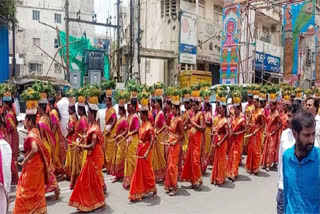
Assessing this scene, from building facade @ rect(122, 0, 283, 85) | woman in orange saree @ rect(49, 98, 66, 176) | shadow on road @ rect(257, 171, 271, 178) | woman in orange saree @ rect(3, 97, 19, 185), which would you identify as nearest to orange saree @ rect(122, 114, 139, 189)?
woman in orange saree @ rect(49, 98, 66, 176)

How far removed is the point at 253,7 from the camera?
21.4 meters

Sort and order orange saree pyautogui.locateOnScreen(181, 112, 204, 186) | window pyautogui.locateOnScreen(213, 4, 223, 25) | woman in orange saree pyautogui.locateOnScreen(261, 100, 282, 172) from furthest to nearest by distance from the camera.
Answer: window pyautogui.locateOnScreen(213, 4, 223, 25) → woman in orange saree pyautogui.locateOnScreen(261, 100, 282, 172) → orange saree pyautogui.locateOnScreen(181, 112, 204, 186)

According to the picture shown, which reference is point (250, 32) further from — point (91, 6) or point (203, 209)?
point (91, 6)

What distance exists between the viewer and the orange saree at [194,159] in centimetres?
674

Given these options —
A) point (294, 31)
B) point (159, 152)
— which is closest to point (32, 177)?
point (159, 152)

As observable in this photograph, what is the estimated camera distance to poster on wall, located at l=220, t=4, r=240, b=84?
20734mm

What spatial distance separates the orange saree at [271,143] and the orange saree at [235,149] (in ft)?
4.51

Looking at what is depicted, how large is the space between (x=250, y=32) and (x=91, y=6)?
66.5 feet

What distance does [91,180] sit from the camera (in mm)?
5316

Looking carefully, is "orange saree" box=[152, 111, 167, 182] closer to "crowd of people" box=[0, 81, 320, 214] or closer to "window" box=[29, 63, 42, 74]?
"crowd of people" box=[0, 81, 320, 214]

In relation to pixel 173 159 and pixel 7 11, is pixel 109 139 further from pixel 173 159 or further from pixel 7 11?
pixel 7 11

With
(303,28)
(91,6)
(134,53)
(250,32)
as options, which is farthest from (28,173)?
(91,6)

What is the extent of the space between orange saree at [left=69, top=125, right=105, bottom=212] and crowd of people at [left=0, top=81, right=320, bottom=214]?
0.05ft

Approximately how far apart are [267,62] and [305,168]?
25.9 metres
